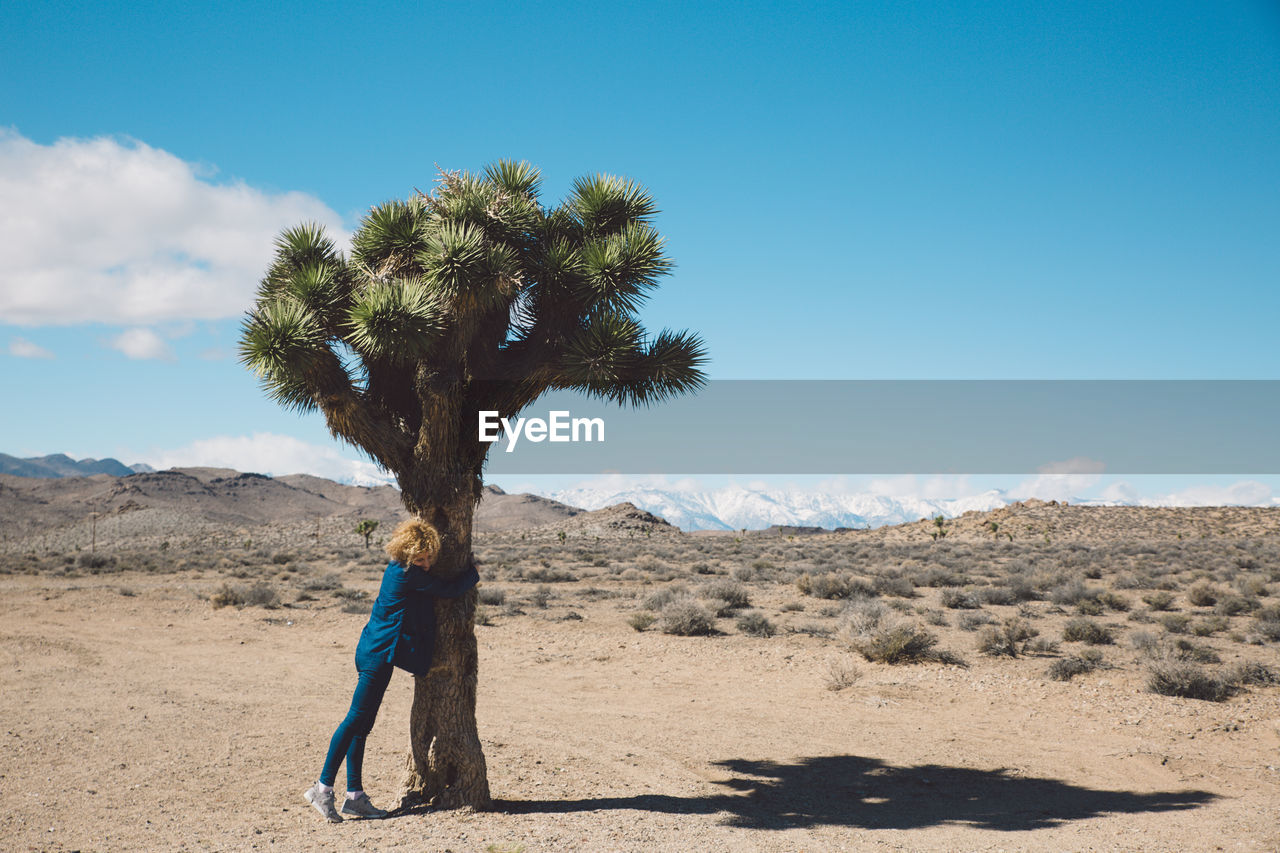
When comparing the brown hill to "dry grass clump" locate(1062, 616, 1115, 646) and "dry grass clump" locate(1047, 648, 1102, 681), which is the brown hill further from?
"dry grass clump" locate(1047, 648, 1102, 681)

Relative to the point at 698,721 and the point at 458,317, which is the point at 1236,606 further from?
the point at 458,317

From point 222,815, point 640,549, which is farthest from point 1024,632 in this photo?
point 640,549

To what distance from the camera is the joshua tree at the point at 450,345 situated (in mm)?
6012

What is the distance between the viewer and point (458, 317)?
20.2 feet

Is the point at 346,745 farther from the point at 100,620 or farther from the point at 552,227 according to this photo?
the point at 100,620

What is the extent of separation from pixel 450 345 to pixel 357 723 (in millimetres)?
2928

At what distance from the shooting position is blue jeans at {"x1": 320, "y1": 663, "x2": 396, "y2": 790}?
18.9ft

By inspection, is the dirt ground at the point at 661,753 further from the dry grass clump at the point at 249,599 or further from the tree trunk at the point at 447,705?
the dry grass clump at the point at 249,599

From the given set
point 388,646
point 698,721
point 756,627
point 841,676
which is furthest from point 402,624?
point 756,627

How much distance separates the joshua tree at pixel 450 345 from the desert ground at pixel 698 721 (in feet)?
3.54

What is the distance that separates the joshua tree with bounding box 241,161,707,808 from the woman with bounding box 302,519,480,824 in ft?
1.17

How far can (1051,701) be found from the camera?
35.6 feet

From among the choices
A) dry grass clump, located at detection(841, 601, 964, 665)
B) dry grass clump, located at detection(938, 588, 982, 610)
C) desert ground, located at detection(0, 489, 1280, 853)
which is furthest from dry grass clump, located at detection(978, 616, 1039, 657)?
dry grass clump, located at detection(938, 588, 982, 610)

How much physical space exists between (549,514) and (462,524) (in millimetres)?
112861
